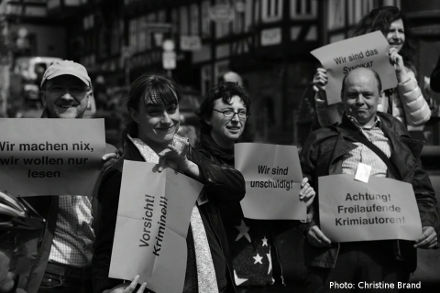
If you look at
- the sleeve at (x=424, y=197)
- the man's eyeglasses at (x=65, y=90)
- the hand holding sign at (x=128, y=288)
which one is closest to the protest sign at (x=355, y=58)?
the sleeve at (x=424, y=197)

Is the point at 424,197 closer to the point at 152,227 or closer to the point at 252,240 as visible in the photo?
the point at 252,240

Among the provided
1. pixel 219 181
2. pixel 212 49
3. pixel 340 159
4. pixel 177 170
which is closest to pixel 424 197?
pixel 340 159

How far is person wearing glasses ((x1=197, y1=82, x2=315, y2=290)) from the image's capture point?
506cm

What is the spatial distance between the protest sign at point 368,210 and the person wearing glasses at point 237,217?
0.55 ft

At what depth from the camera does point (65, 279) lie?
173 inches

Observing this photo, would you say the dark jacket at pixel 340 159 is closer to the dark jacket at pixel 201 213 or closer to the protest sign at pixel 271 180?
the protest sign at pixel 271 180

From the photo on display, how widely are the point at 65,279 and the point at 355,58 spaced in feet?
8.31

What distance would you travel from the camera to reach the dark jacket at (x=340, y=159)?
5.04 m

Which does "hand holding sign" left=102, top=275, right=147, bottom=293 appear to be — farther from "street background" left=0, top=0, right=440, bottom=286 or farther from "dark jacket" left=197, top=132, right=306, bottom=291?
"street background" left=0, top=0, right=440, bottom=286

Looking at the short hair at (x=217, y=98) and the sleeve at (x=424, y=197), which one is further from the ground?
the short hair at (x=217, y=98)

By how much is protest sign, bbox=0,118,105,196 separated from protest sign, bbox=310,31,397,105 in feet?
6.40

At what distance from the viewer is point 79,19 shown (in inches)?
2697

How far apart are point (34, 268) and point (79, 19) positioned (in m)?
65.6

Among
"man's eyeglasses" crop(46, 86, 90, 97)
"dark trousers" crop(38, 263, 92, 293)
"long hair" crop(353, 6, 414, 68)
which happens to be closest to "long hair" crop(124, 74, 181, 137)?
"man's eyeglasses" crop(46, 86, 90, 97)
